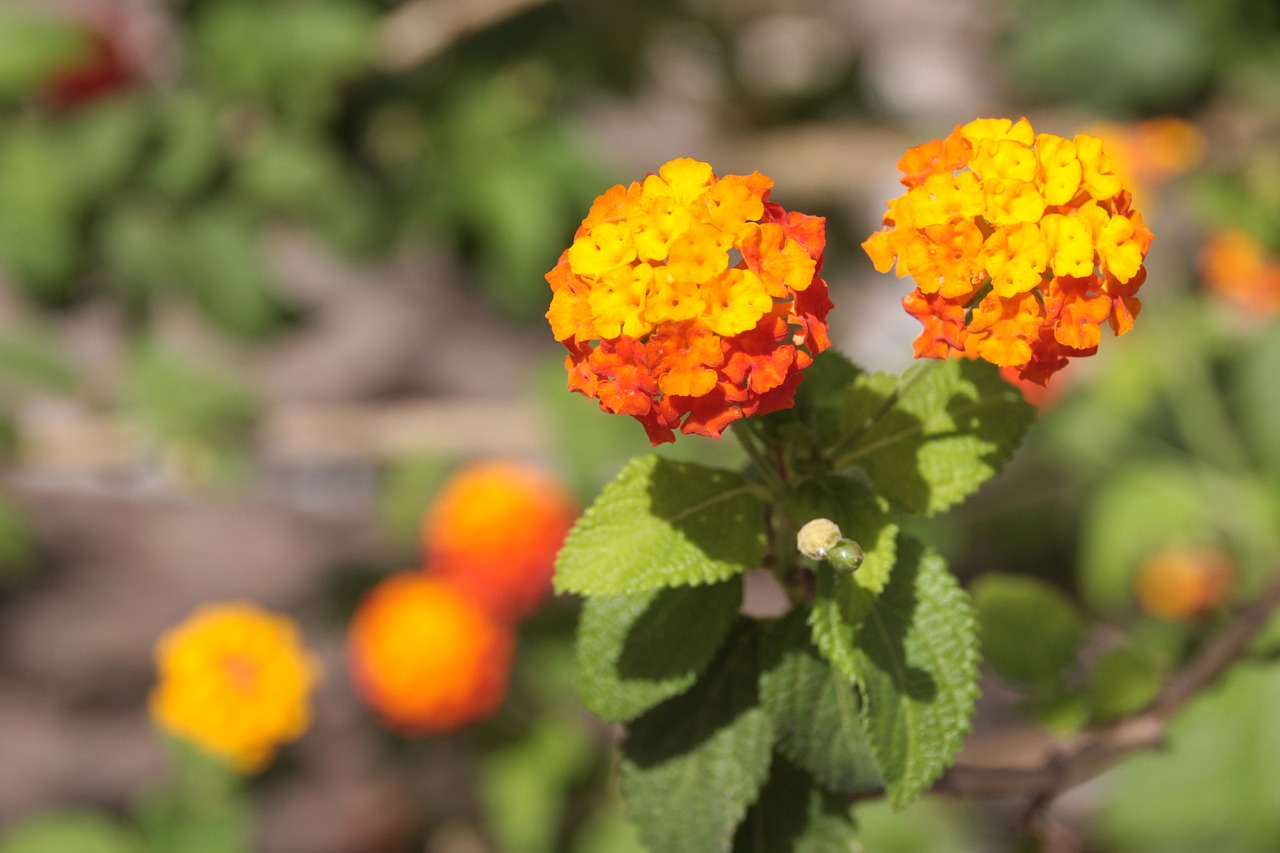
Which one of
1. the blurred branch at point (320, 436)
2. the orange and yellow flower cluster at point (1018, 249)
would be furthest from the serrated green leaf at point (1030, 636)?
the blurred branch at point (320, 436)

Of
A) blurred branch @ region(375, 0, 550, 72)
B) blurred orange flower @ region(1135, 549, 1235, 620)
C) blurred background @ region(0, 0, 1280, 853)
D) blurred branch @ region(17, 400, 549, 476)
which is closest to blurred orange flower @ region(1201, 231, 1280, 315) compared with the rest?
blurred background @ region(0, 0, 1280, 853)

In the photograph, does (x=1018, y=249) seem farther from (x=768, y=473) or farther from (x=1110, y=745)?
(x=1110, y=745)

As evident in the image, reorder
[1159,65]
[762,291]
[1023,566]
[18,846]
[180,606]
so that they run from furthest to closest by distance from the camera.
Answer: [1159,65] < [180,606] < [1023,566] < [18,846] < [762,291]

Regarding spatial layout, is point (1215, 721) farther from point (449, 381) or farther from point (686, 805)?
point (449, 381)

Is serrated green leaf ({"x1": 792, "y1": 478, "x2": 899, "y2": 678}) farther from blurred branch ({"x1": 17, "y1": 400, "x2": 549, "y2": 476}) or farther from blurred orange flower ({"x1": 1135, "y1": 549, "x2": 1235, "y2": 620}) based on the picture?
blurred branch ({"x1": 17, "y1": 400, "x2": 549, "y2": 476})

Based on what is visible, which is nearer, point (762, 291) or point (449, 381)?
point (762, 291)

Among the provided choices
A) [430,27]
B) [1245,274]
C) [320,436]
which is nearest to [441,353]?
[320,436]

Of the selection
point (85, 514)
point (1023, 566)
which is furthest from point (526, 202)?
point (85, 514)
